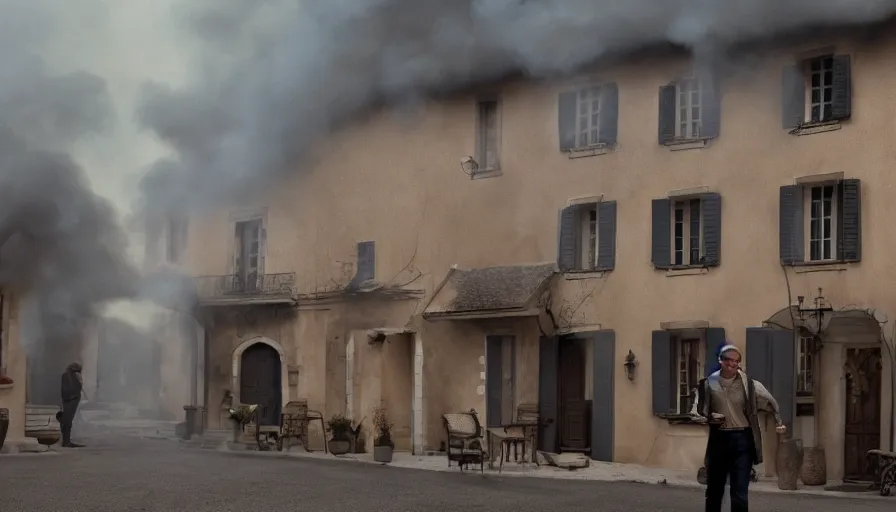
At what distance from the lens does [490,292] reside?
3078 centimetres

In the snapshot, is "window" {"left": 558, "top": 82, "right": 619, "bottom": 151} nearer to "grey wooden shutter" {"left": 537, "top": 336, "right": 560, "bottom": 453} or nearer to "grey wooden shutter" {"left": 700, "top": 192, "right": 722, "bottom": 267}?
"grey wooden shutter" {"left": 700, "top": 192, "right": 722, "bottom": 267}

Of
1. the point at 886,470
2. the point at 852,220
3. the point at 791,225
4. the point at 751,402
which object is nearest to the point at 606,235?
the point at 791,225

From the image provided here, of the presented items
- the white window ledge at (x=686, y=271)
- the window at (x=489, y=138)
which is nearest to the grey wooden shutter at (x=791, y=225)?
the white window ledge at (x=686, y=271)

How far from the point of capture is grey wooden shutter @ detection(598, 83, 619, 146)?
29.9 meters

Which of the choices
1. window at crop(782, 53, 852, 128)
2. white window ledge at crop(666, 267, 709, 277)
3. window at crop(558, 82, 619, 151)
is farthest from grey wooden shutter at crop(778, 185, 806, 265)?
window at crop(558, 82, 619, 151)

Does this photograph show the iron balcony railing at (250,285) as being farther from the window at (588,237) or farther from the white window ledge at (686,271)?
the white window ledge at (686,271)

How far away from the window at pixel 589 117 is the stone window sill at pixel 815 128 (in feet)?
12.5

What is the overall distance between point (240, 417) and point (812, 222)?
12380 millimetres

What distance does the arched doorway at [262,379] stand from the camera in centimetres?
3678

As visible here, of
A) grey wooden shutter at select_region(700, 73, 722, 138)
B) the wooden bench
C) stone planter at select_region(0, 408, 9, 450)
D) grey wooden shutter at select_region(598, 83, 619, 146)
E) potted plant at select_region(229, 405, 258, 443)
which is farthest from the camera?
potted plant at select_region(229, 405, 258, 443)

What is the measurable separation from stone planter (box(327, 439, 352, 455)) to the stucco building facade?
1261 millimetres

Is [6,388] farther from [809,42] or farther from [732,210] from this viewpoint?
[809,42]

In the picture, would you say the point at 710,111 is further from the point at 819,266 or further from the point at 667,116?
the point at 819,266

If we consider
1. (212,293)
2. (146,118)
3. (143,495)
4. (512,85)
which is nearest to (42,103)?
(146,118)
